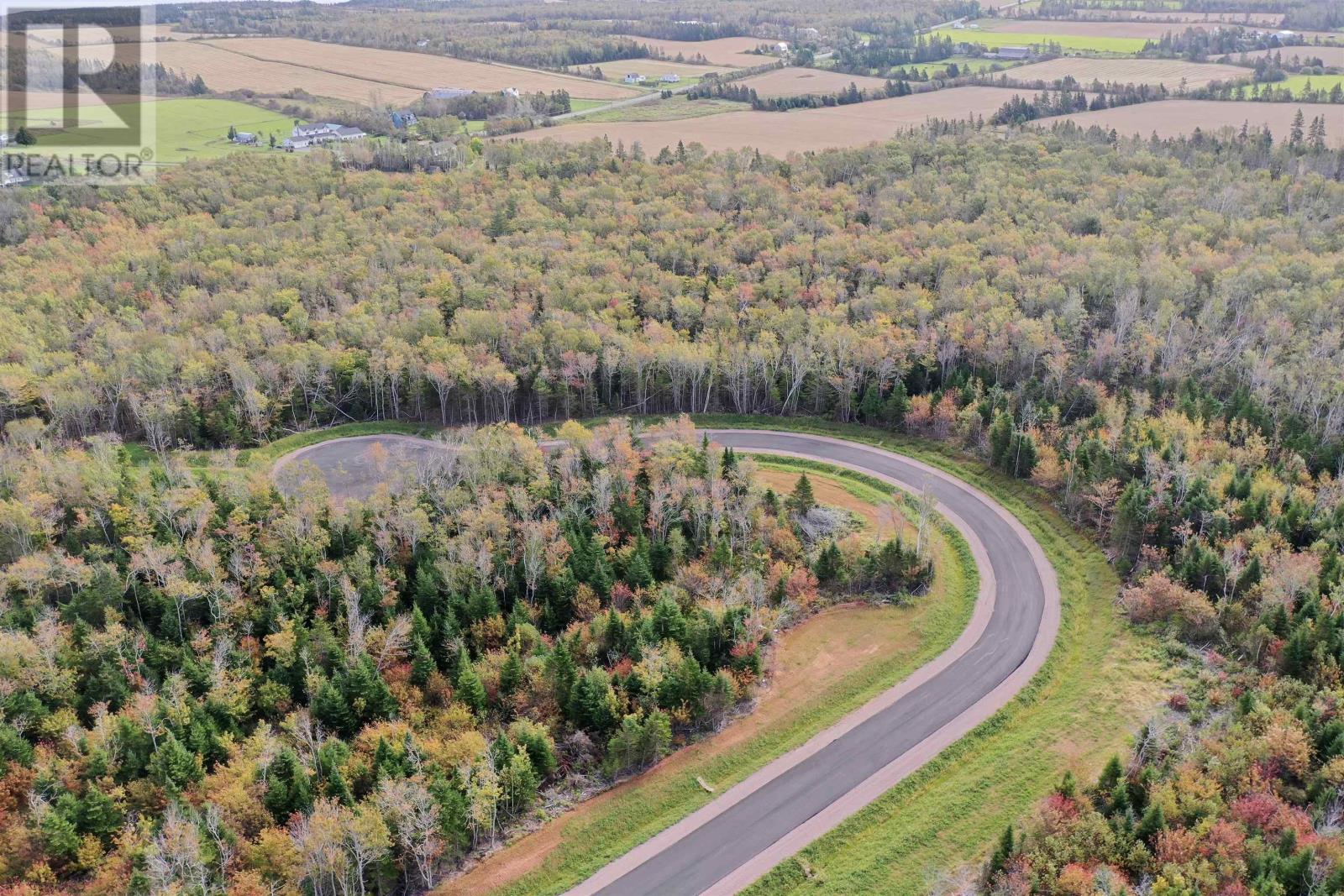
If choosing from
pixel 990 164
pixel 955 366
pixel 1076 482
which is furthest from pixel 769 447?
pixel 990 164

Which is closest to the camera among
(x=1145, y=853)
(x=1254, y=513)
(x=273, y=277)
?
(x=1145, y=853)

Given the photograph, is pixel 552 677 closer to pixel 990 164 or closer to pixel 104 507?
pixel 104 507

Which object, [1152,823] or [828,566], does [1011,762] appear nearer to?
[1152,823]

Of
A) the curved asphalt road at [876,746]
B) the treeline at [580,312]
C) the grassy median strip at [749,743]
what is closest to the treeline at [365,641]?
the grassy median strip at [749,743]

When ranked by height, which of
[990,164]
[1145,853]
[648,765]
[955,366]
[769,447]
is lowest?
[648,765]

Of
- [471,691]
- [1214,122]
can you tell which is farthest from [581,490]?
[1214,122]

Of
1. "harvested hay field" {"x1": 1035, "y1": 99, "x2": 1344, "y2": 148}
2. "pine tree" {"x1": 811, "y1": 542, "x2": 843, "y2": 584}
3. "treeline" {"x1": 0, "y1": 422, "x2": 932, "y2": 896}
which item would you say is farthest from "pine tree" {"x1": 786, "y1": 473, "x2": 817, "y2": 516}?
"harvested hay field" {"x1": 1035, "y1": 99, "x2": 1344, "y2": 148}

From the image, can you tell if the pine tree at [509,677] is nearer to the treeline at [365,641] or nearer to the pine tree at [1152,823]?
the treeline at [365,641]

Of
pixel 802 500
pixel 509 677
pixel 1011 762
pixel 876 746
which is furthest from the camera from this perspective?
pixel 802 500
